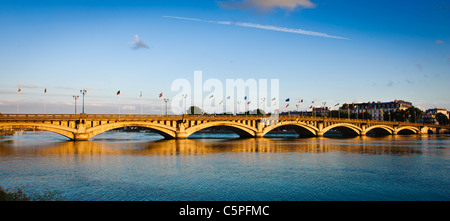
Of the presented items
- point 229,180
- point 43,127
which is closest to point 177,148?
point 43,127

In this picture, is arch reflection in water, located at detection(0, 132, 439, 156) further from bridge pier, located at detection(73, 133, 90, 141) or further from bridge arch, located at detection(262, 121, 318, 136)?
bridge arch, located at detection(262, 121, 318, 136)

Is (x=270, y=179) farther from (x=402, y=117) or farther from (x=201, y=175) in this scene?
(x=402, y=117)

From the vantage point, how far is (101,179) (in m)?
30.0

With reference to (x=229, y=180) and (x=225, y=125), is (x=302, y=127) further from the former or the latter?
(x=229, y=180)

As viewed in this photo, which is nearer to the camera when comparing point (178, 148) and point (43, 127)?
point (178, 148)

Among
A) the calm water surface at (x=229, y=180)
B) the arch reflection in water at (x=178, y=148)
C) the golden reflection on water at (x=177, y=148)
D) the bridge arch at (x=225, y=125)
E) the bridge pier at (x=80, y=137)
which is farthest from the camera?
the bridge arch at (x=225, y=125)

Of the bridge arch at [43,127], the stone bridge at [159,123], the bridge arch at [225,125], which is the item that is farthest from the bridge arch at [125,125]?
the bridge arch at [225,125]

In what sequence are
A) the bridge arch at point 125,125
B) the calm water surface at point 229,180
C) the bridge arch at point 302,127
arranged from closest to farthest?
the calm water surface at point 229,180, the bridge arch at point 125,125, the bridge arch at point 302,127

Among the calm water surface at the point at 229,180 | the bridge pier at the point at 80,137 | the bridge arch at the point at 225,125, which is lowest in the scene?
the calm water surface at the point at 229,180

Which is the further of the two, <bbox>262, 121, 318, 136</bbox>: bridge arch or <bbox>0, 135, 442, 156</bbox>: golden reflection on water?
<bbox>262, 121, 318, 136</bbox>: bridge arch

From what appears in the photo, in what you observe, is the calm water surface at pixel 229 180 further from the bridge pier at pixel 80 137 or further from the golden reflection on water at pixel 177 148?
the bridge pier at pixel 80 137

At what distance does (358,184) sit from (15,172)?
32.3 metres

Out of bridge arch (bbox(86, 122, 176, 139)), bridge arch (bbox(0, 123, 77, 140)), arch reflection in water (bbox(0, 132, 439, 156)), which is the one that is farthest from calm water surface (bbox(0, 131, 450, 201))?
bridge arch (bbox(86, 122, 176, 139))

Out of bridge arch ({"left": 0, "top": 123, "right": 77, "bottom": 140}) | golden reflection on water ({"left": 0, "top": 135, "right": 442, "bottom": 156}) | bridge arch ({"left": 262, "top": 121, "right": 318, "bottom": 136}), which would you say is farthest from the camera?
bridge arch ({"left": 262, "top": 121, "right": 318, "bottom": 136})
